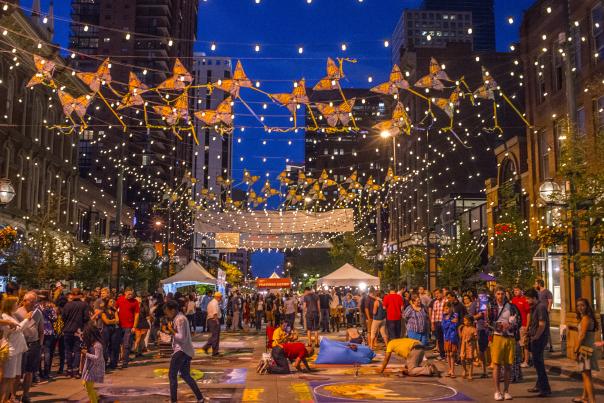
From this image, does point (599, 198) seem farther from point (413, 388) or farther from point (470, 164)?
point (470, 164)

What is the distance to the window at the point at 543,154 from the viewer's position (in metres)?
31.3

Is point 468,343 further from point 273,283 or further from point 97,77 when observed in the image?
point 273,283

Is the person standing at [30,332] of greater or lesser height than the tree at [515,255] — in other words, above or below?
below

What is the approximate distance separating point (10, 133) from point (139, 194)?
5538 centimetres

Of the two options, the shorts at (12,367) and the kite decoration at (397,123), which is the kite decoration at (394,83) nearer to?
the kite decoration at (397,123)

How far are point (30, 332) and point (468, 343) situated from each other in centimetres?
876

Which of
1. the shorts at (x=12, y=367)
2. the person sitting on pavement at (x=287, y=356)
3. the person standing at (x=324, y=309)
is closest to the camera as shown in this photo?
the shorts at (x=12, y=367)

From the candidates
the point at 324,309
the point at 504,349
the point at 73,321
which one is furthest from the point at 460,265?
the point at 73,321

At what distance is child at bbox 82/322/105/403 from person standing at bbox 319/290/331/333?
18.6 metres

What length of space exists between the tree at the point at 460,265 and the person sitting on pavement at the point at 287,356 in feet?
52.1

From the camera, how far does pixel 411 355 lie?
14.4m

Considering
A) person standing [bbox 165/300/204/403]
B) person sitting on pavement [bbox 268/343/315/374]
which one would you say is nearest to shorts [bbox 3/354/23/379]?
person standing [bbox 165/300/204/403]

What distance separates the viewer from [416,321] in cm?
1753

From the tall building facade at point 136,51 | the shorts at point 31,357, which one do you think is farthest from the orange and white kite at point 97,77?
the tall building facade at point 136,51
